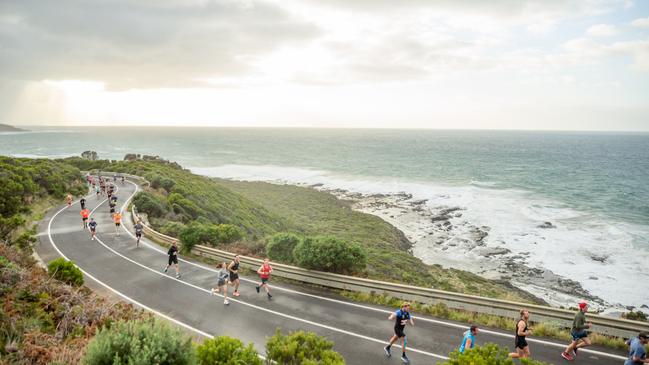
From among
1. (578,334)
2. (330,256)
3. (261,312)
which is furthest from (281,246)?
(578,334)

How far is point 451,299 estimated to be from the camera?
1168cm

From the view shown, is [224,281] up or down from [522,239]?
up

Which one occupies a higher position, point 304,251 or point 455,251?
point 304,251

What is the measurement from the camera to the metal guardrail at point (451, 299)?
968cm

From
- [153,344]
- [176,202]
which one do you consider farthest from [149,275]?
[176,202]

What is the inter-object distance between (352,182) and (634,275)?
48.8 m

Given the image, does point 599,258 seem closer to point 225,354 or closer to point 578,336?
point 578,336

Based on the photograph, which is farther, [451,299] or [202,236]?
[202,236]

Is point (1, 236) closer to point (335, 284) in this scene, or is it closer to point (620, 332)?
point (335, 284)

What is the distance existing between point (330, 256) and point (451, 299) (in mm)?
4700

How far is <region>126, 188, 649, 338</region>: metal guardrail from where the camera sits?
9680 mm

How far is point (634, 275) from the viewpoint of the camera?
23781mm

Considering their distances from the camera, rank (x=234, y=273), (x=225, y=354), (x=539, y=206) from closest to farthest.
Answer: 1. (x=225, y=354)
2. (x=234, y=273)
3. (x=539, y=206)

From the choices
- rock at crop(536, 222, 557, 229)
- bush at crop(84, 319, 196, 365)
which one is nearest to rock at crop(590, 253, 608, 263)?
rock at crop(536, 222, 557, 229)
